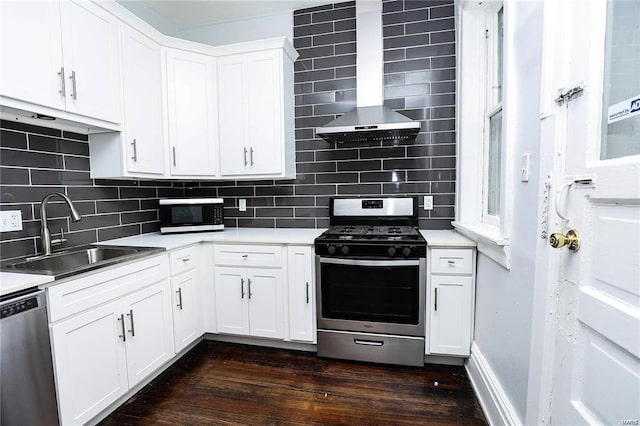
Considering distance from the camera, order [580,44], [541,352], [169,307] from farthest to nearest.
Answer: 1. [169,307]
2. [541,352]
3. [580,44]

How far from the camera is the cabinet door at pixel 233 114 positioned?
98.3 inches

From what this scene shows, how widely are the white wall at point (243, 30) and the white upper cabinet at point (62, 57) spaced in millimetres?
1100

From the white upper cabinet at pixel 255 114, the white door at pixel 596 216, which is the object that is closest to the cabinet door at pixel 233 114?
the white upper cabinet at pixel 255 114

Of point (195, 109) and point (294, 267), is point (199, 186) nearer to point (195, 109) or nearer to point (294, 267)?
point (195, 109)

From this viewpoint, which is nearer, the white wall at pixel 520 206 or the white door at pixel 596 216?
the white door at pixel 596 216

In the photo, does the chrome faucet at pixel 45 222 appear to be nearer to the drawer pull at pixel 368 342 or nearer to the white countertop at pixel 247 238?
the white countertop at pixel 247 238

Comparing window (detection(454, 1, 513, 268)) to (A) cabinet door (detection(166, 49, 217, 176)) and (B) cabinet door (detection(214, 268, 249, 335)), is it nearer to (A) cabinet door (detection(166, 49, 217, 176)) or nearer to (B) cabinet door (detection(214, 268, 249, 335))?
(B) cabinet door (detection(214, 268, 249, 335))

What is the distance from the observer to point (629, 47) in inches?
30.8

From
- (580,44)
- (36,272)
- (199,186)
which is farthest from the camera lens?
(199,186)

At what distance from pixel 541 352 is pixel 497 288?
0.51m

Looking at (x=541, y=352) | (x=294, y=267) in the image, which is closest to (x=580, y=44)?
(x=541, y=352)

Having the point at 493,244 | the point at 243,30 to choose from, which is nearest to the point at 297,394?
the point at 493,244

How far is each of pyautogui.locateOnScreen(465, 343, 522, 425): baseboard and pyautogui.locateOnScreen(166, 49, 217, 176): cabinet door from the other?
2.46m

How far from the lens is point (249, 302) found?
229 centimetres
